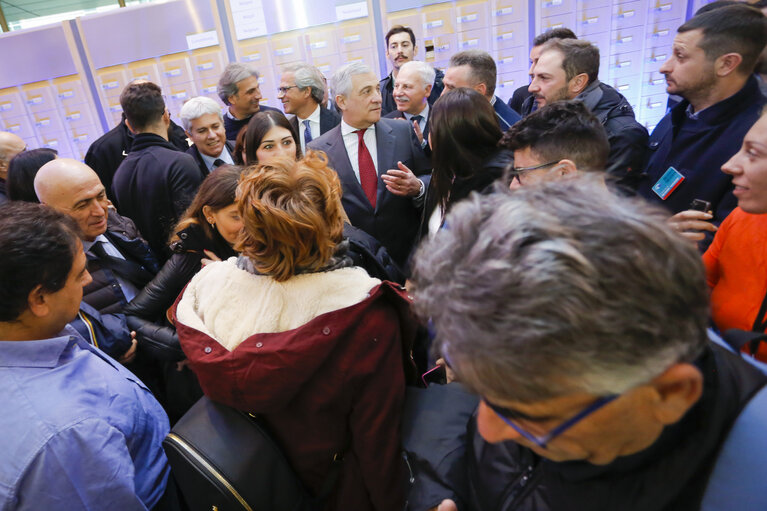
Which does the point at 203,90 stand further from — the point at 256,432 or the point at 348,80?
the point at 256,432

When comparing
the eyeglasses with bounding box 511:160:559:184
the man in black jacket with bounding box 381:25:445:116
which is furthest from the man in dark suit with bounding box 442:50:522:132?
the eyeglasses with bounding box 511:160:559:184

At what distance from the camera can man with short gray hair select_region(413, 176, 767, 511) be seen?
50 centimetres

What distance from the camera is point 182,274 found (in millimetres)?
1867

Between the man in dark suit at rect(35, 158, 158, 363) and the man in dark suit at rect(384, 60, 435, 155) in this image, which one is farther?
the man in dark suit at rect(384, 60, 435, 155)

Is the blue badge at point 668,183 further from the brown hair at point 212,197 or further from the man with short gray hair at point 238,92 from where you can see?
the man with short gray hair at point 238,92

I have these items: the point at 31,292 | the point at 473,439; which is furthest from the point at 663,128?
Answer: the point at 31,292

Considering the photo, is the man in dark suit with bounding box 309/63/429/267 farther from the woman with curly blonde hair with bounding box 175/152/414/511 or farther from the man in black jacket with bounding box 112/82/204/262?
the woman with curly blonde hair with bounding box 175/152/414/511

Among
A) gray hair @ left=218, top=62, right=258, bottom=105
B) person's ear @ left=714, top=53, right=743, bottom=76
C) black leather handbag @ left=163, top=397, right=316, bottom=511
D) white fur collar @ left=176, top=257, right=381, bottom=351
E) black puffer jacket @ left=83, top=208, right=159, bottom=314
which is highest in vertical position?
gray hair @ left=218, top=62, right=258, bottom=105

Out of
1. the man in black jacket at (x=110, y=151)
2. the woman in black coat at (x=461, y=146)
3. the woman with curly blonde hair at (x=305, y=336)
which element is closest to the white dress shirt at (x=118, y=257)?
the woman with curly blonde hair at (x=305, y=336)

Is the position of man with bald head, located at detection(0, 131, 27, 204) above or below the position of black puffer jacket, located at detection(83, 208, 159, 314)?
above

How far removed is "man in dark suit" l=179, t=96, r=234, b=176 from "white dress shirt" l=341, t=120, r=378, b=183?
42.7 inches

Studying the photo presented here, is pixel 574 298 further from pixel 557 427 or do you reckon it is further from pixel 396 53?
pixel 396 53

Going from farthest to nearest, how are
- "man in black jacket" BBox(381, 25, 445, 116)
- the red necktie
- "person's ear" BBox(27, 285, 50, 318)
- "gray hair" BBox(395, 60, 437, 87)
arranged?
"man in black jacket" BBox(381, 25, 445, 116)
"gray hair" BBox(395, 60, 437, 87)
the red necktie
"person's ear" BBox(27, 285, 50, 318)

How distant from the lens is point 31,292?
1129 mm
